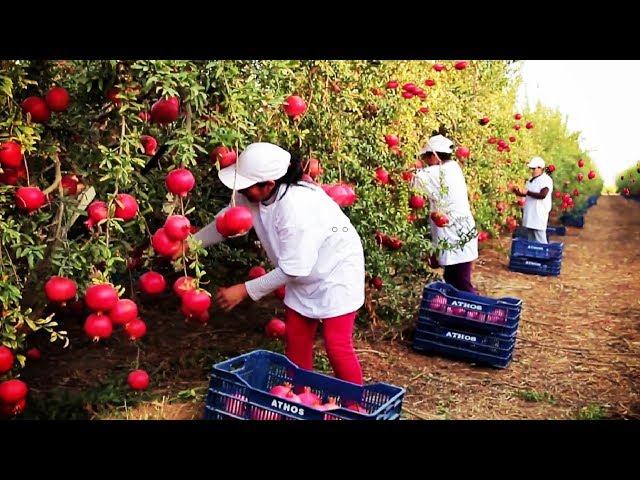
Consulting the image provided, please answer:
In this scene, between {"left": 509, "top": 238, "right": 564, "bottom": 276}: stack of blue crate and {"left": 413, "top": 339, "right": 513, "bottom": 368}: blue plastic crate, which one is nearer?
{"left": 413, "top": 339, "right": 513, "bottom": 368}: blue plastic crate

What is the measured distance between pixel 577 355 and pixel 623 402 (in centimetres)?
96

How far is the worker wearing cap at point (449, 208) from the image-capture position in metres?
5.21

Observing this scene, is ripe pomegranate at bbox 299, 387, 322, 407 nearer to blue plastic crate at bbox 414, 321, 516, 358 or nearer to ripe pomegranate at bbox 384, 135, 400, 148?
blue plastic crate at bbox 414, 321, 516, 358

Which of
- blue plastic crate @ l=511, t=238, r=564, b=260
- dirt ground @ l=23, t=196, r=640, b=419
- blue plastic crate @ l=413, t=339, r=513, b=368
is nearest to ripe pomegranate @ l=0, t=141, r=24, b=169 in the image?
dirt ground @ l=23, t=196, r=640, b=419

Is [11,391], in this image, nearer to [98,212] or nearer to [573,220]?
[98,212]

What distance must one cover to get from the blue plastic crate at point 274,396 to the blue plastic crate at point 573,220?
13780 mm

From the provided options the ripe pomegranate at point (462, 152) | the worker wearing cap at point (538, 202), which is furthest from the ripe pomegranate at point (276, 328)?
the worker wearing cap at point (538, 202)

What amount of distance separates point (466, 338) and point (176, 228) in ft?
9.65

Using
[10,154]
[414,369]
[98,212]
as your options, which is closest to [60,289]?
[98,212]

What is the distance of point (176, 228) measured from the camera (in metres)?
2.57

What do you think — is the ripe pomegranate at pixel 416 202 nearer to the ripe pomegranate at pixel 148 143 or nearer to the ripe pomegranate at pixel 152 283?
the ripe pomegranate at pixel 148 143

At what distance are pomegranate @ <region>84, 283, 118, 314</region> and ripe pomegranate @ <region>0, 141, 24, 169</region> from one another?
610 mm

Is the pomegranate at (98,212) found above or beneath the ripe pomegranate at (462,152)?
beneath

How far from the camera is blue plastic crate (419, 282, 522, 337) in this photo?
15.5 ft
